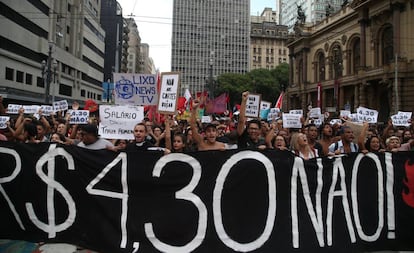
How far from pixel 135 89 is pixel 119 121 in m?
1.41

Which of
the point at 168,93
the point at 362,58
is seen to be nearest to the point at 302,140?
the point at 168,93

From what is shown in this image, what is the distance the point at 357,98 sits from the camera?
41750mm

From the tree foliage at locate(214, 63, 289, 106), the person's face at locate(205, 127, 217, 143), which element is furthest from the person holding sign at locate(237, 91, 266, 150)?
the tree foliage at locate(214, 63, 289, 106)

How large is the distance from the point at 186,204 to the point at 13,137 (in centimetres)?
367

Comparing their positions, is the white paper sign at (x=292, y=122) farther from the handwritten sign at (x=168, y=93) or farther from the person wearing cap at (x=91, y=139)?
the person wearing cap at (x=91, y=139)

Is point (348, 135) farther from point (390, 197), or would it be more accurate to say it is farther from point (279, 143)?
point (390, 197)

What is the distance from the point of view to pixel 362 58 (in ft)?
136

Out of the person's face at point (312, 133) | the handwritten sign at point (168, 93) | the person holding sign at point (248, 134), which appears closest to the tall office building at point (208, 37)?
the handwritten sign at point (168, 93)

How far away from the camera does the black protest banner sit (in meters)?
4.41

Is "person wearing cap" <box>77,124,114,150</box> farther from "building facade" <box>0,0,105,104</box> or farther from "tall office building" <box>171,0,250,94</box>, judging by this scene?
"tall office building" <box>171,0,250,94</box>

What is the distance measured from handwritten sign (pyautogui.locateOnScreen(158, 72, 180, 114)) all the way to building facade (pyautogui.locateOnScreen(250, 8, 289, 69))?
119 metres

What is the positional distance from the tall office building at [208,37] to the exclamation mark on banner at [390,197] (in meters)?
90.0

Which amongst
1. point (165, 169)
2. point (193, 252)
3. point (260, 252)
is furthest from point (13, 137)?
point (260, 252)

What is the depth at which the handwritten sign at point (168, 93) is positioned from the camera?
283 inches
